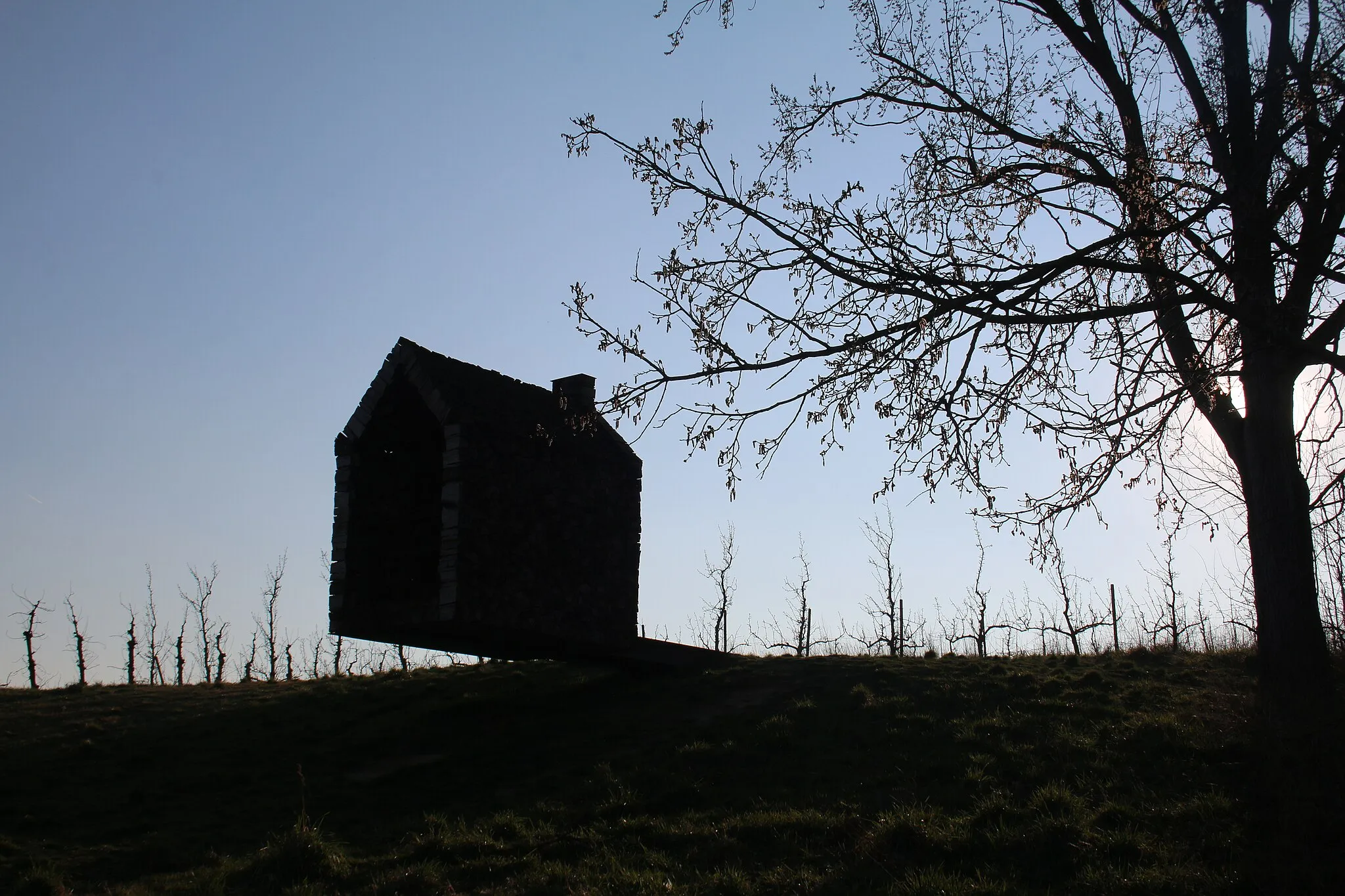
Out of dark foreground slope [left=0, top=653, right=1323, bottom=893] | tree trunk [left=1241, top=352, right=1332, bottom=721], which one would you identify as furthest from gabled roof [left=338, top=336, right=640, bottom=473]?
tree trunk [left=1241, top=352, right=1332, bottom=721]

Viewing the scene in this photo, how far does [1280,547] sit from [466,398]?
11601 millimetres

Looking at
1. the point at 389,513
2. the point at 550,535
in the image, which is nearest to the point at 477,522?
the point at 550,535

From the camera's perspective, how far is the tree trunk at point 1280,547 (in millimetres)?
11742

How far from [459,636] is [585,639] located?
2.20m

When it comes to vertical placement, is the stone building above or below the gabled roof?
below

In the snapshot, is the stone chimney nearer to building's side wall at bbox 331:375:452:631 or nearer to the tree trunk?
building's side wall at bbox 331:375:452:631

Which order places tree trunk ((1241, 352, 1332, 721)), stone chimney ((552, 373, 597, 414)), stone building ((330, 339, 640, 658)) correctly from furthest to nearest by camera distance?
stone chimney ((552, 373, 597, 414)) → stone building ((330, 339, 640, 658)) → tree trunk ((1241, 352, 1332, 721))

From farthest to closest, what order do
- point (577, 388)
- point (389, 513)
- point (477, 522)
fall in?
point (577, 388), point (389, 513), point (477, 522)

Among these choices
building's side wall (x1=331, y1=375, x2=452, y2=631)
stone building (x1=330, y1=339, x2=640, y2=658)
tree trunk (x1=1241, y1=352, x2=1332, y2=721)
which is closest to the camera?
tree trunk (x1=1241, y1=352, x2=1332, y2=721)

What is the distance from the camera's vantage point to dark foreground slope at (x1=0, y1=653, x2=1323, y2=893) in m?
8.88

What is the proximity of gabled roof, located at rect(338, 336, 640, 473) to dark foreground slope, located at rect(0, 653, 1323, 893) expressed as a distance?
487 cm

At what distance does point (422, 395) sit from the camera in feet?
53.4

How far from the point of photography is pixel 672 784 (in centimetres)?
1186

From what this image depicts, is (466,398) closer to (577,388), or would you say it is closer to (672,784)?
(577,388)
